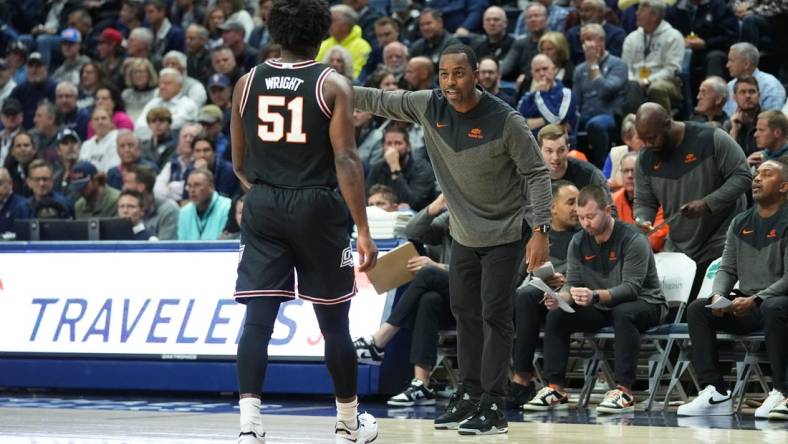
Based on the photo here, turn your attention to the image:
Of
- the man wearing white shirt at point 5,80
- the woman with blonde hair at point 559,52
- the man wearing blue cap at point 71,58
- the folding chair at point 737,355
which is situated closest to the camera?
the folding chair at point 737,355

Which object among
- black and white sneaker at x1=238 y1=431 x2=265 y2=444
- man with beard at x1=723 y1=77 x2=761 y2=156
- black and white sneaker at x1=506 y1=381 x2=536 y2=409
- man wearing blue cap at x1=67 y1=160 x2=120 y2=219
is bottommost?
black and white sneaker at x1=506 y1=381 x2=536 y2=409

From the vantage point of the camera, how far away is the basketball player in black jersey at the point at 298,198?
5.75 m

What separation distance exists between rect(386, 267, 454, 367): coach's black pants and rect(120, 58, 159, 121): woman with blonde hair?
26.1 ft

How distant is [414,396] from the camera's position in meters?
9.30

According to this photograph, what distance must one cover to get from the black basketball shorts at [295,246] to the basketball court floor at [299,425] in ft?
3.09

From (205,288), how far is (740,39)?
682 centimetres

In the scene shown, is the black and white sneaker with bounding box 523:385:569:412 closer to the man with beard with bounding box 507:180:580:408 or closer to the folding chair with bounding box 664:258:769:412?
the man with beard with bounding box 507:180:580:408

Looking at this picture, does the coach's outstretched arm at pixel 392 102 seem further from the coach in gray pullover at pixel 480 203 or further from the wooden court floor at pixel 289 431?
the wooden court floor at pixel 289 431

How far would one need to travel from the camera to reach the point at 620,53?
46.2ft

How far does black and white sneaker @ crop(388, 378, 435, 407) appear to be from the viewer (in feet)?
30.4

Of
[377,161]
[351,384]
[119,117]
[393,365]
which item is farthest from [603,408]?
[119,117]

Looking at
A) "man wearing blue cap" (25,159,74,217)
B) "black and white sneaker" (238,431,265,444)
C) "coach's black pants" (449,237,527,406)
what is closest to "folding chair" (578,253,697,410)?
"coach's black pants" (449,237,527,406)

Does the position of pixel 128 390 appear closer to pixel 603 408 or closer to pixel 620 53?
pixel 603 408

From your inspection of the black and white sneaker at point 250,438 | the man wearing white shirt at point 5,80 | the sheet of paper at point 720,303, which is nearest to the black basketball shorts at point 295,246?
the black and white sneaker at point 250,438
